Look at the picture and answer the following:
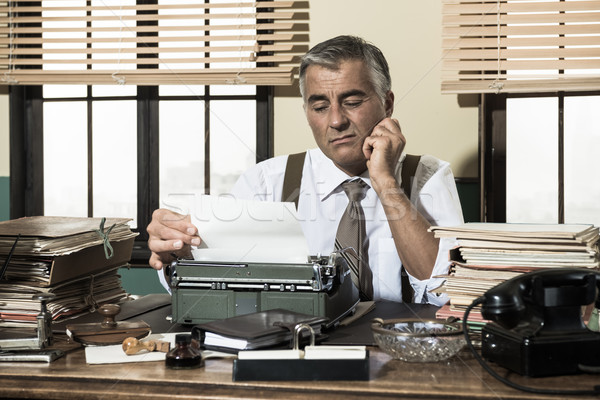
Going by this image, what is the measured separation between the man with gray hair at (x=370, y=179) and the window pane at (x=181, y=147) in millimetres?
1048

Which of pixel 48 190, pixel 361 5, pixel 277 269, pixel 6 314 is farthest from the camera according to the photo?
pixel 48 190

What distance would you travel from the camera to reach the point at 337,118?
2172 mm

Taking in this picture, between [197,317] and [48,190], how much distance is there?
7.63ft

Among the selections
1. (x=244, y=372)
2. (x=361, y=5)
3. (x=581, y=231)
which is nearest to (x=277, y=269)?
(x=244, y=372)

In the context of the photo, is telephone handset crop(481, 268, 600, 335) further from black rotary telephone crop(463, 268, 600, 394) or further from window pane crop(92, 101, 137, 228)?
window pane crop(92, 101, 137, 228)

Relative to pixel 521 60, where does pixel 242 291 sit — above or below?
below

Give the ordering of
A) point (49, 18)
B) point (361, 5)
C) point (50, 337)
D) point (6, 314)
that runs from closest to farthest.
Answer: point (50, 337) < point (6, 314) < point (361, 5) < point (49, 18)

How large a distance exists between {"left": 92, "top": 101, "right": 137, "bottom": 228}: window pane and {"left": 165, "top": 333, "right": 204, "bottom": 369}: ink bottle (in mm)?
2332

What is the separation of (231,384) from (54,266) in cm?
69

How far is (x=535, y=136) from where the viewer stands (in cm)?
305

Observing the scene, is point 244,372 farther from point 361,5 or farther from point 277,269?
point 361,5

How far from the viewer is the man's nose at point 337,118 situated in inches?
85.4

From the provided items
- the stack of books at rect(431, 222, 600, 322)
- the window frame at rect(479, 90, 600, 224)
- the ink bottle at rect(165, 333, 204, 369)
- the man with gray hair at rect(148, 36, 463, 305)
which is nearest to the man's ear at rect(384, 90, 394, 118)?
the man with gray hair at rect(148, 36, 463, 305)

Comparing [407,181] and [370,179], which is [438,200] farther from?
[370,179]
